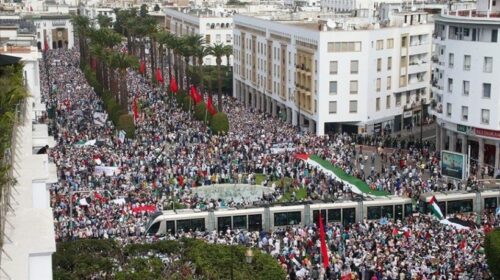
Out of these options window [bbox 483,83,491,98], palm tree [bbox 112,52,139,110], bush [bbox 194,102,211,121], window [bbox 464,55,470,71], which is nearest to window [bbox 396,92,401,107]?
window [bbox 464,55,470,71]

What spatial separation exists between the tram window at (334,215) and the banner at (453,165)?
12660 millimetres

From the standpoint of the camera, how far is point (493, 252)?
3609 cm

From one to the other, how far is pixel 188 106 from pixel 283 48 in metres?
12.1

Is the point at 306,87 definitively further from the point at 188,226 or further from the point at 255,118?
the point at 188,226

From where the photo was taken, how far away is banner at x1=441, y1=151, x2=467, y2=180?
5691cm

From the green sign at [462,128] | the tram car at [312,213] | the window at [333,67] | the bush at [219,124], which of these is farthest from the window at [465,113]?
the bush at [219,124]

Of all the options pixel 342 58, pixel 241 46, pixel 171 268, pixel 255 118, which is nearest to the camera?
pixel 171 268

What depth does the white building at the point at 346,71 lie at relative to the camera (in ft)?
259

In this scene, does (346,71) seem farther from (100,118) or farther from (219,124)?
(100,118)

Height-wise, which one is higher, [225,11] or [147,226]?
[225,11]

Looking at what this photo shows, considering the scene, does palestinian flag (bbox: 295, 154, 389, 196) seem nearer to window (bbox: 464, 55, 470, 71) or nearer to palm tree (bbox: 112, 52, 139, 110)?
window (bbox: 464, 55, 470, 71)

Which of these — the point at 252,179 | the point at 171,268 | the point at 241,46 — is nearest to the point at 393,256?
the point at 171,268

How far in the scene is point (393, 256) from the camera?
39062 millimetres

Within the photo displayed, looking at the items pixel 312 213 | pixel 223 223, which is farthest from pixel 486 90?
pixel 223 223
